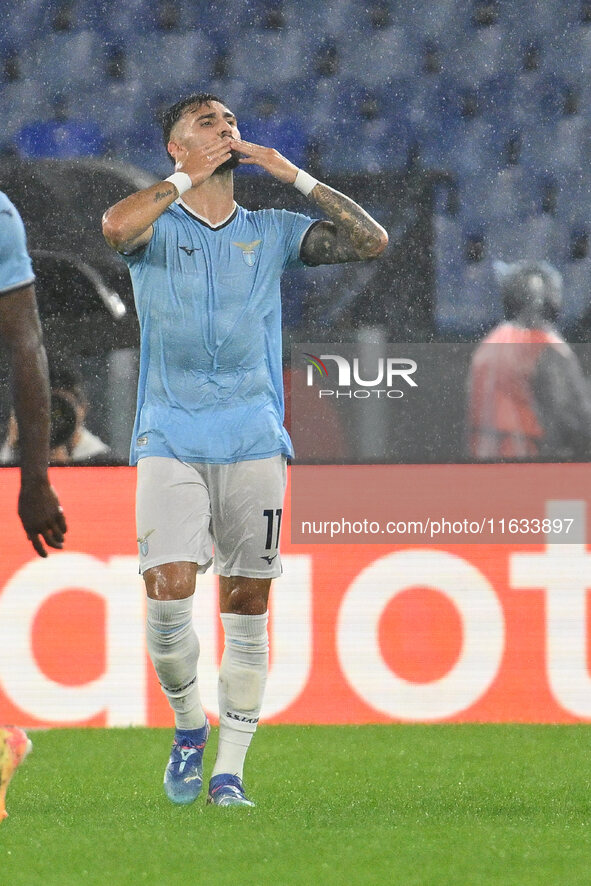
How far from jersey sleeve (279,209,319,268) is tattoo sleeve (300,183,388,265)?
0.02 m

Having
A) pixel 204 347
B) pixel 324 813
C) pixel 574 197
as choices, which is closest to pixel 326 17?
pixel 574 197

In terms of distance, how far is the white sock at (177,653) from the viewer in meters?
3.74

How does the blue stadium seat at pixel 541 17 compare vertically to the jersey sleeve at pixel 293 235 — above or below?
above

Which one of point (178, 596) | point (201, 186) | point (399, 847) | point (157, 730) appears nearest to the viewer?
point (399, 847)

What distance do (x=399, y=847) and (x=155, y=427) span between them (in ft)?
4.08

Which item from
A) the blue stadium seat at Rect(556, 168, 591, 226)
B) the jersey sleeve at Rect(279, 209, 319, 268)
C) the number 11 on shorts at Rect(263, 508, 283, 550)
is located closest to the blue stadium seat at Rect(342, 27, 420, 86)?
the blue stadium seat at Rect(556, 168, 591, 226)

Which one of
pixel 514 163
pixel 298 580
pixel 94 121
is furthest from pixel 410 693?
pixel 94 121

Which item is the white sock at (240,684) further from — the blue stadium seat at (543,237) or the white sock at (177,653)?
the blue stadium seat at (543,237)

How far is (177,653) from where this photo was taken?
377 cm

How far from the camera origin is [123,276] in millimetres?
5809

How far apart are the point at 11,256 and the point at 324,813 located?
157 cm

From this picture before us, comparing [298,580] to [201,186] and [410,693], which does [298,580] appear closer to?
[410,693]
